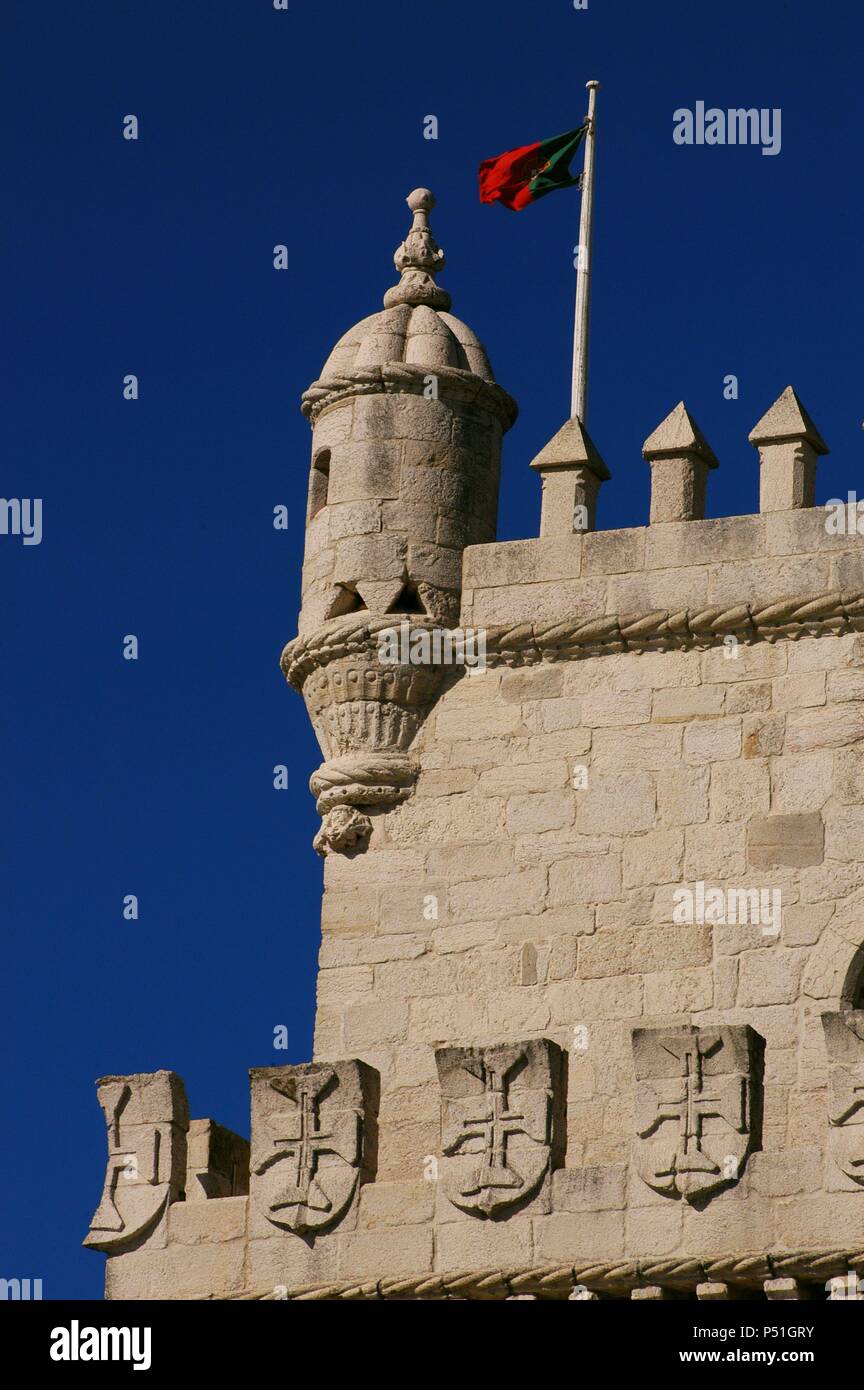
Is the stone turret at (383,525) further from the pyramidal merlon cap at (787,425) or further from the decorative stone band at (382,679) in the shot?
the pyramidal merlon cap at (787,425)

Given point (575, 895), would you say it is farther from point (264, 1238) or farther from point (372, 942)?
point (264, 1238)

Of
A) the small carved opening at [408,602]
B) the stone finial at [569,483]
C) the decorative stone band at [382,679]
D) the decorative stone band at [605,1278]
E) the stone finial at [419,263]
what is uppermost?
the stone finial at [419,263]

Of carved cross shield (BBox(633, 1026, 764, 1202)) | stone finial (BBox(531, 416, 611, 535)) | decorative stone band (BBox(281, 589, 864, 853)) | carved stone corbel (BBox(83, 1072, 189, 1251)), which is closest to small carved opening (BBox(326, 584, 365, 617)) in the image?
decorative stone band (BBox(281, 589, 864, 853))

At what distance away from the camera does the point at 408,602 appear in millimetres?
28047

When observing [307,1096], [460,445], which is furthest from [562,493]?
[307,1096]

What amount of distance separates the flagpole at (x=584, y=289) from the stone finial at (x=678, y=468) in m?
1.17

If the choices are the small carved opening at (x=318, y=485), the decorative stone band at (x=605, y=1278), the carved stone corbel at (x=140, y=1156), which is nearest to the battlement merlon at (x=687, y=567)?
the small carved opening at (x=318, y=485)

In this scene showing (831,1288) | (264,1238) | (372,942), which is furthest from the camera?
(372,942)

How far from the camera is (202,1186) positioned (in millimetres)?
26219

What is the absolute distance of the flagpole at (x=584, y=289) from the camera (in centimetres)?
2942

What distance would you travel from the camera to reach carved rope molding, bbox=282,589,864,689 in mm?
26859

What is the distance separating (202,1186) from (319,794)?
299cm

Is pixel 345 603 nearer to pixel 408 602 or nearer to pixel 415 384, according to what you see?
pixel 408 602

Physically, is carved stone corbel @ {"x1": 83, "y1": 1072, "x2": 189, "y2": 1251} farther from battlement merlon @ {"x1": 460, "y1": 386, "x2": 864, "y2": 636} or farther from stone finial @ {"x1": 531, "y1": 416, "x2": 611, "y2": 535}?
stone finial @ {"x1": 531, "y1": 416, "x2": 611, "y2": 535}
